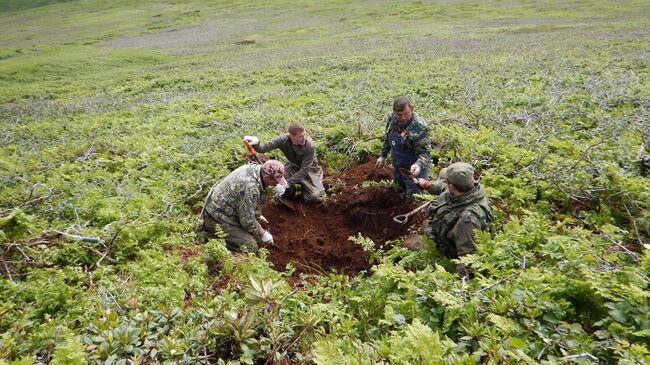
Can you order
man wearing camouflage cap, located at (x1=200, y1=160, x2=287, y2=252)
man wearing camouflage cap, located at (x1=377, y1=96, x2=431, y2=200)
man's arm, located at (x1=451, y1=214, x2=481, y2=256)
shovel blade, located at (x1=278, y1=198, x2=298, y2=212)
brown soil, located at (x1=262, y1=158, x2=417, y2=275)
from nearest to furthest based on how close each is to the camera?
1. man's arm, located at (x1=451, y1=214, x2=481, y2=256)
2. man wearing camouflage cap, located at (x1=200, y1=160, x2=287, y2=252)
3. brown soil, located at (x1=262, y1=158, x2=417, y2=275)
4. man wearing camouflage cap, located at (x1=377, y1=96, x2=431, y2=200)
5. shovel blade, located at (x1=278, y1=198, x2=298, y2=212)

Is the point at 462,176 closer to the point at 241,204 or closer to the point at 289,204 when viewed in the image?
the point at 241,204

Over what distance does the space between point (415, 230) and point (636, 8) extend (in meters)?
39.7

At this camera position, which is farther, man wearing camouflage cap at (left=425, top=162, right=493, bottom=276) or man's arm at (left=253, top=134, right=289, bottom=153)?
man's arm at (left=253, top=134, right=289, bottom=153)

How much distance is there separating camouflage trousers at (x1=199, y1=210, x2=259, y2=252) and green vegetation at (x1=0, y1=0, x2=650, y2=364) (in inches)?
11.3

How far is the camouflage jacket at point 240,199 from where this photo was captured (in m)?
5.50

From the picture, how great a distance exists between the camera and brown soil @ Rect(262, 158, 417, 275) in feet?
18.9

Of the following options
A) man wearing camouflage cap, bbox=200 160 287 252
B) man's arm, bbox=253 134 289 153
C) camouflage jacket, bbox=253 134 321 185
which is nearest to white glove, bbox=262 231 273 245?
man wearing camouflage cap, bbox=200 160 287 252

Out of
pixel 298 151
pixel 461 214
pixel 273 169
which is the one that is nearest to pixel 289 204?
pixel 298 151

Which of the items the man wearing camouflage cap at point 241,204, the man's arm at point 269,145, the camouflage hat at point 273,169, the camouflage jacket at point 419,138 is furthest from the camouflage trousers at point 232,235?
the camouflage jacket at point 419,138

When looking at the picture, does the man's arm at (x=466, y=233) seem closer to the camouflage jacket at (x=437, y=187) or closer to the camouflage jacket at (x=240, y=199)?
the camouflage jacket at (x=437, y=187)

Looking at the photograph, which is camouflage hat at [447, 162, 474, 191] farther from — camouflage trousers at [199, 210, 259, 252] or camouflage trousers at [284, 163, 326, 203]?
camouflage trousers at [284, 163, 326, 203]

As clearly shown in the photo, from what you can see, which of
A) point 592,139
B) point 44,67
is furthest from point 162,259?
point 44,67

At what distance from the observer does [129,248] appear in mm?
4953

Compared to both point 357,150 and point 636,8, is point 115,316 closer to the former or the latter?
point 357,150
